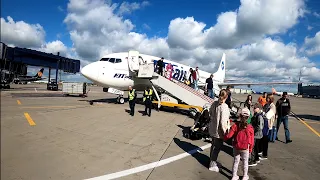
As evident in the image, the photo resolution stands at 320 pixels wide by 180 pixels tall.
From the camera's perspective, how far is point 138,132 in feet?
29.2

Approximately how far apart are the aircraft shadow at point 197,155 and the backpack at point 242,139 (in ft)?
2.80

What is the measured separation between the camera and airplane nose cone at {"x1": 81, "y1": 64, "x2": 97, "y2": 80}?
51.6 ft

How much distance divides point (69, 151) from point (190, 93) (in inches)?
392

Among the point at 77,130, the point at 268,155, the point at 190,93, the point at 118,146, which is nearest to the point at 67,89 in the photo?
the point at 190,93

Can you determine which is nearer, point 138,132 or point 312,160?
point 312,160

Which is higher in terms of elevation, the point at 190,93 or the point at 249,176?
the point at 190,93

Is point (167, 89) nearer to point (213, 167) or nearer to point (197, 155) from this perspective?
point (197, 155)

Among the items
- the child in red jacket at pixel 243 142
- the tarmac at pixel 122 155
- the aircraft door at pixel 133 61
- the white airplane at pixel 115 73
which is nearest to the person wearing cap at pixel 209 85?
the white airplane at pixel 115 73

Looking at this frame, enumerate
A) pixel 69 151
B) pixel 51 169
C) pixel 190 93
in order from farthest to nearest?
pixel 190 93, pixel 69 151, pixel 51 169

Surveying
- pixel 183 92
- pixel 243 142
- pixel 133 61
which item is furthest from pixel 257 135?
pixel 133 61

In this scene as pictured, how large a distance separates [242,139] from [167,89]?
11.1 m

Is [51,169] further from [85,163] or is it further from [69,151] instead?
[69,151]

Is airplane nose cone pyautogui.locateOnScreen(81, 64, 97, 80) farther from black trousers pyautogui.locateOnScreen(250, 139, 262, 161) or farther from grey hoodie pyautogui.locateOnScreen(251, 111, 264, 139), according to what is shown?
black trousers pyautogui.locateOnScreen(250, 139, 262, 161)

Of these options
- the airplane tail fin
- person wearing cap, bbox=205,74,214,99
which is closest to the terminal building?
the airplane tail fin
